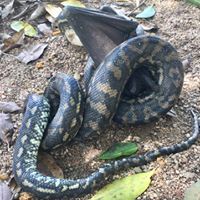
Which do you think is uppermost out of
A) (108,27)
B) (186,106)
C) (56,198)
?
(108,27)

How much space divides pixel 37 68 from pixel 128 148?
4.02 ft

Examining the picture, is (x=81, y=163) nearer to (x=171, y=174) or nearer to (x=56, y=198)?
(x=56, y=198)

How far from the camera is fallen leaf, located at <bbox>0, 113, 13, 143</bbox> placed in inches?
148

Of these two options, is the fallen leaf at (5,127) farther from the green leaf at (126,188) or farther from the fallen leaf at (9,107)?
the green leaf at (126,188)

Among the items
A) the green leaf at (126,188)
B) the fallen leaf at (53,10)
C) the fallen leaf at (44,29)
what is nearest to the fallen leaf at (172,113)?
the green leaf at (126,188)

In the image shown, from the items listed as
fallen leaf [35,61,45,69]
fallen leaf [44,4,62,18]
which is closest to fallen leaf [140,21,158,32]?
fallen leaf [44,4,62,18]

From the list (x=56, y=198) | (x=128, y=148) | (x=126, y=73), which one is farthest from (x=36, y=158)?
(x=126, y=73)

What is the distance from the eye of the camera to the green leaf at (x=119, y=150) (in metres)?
3.48

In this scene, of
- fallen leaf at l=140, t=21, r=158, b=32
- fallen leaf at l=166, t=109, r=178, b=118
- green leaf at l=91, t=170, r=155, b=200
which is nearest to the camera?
green leaf at l=91, t=170, r=155, b=200

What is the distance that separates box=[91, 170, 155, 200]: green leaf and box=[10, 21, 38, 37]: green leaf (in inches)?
74.8

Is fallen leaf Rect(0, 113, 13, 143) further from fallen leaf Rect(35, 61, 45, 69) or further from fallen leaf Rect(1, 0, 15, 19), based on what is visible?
fallen leaf Rect(1, 0, 15, 19)

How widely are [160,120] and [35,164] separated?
3.03ft

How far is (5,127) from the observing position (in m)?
3.83

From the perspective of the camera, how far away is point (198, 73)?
405cm
